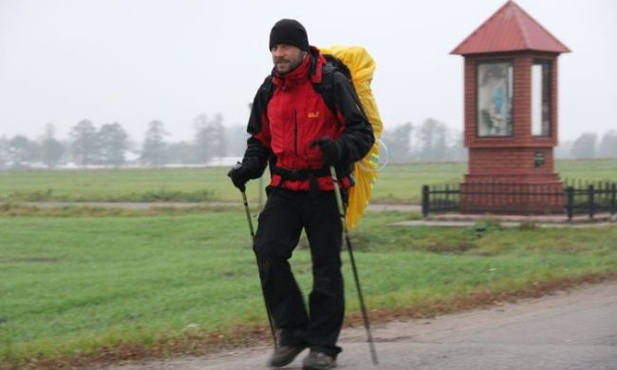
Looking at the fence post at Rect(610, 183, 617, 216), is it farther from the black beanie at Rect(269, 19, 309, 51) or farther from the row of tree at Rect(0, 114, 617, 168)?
the row of tree at Rect(0, 114, 617, 168)

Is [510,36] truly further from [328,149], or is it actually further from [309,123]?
[328,149]

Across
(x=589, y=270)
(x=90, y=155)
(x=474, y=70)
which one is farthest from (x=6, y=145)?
(x=589, y=270)

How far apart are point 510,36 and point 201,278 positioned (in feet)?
30.1

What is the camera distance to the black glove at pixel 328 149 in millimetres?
6016

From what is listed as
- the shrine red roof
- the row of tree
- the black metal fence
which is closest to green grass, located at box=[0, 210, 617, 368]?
the black metal fence

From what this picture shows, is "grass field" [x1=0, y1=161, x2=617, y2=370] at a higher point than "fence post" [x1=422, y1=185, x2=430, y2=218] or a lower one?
lower

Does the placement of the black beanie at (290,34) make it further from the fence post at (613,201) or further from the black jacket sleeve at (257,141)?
the fence post at (613,201)

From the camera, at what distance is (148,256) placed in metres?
19.1

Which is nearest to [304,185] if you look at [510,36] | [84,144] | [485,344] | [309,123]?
[309,123]

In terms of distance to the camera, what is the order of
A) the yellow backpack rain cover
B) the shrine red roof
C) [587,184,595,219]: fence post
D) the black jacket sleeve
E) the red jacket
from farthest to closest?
the shrine red roof → [587,184,595,219]: fence post → the yellow backpack rain cover → the black jacket sleeve → the red jacket

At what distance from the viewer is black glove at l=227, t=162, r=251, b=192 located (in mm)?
6602

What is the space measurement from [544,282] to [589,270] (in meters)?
1.52

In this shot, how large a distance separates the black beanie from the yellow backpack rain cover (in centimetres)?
42

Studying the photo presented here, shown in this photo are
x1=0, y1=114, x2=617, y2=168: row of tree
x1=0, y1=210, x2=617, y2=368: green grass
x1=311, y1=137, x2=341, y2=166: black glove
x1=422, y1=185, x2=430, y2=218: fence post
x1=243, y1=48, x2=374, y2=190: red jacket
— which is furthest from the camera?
x1=0, y1=114, x2=617, y2=168: row of tree
